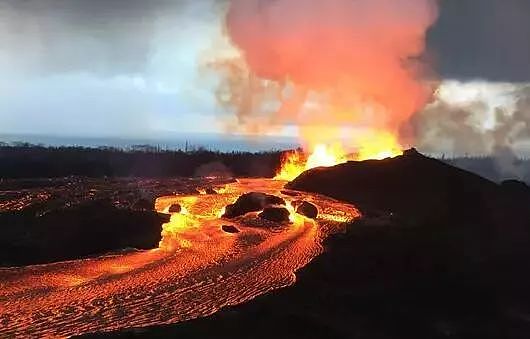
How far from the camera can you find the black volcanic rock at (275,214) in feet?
258

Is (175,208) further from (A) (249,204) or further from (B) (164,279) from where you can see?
(B) (164,279)

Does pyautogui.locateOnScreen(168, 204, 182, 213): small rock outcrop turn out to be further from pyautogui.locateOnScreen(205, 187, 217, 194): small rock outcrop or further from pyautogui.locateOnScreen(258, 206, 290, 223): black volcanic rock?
pyautogui.locateOnScreen(205, 187, 217, 194): small rock outcrop

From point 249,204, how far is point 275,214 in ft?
20.8

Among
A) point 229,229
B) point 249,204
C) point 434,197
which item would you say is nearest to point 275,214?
point 249,204

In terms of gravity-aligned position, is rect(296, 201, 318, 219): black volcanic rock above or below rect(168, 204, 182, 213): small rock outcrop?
above

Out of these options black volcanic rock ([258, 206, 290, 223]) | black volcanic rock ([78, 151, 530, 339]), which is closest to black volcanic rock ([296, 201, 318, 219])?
black volcanic rock ([258, 206, 290, 223])

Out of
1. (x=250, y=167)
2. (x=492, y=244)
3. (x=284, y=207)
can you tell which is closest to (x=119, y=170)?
(x=250, y=167)

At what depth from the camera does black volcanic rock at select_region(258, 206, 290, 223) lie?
7869 cm

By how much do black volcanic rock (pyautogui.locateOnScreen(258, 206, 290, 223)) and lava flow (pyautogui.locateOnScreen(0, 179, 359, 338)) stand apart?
235 centimetres

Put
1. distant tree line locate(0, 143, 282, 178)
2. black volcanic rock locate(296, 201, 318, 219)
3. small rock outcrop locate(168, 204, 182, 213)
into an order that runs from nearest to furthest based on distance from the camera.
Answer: small rock outcrop locate(168, 204, 182, 213), black volcanic rock locate(296, 201, 318, 219), distant tree line locate(0, 143, 282, 178)

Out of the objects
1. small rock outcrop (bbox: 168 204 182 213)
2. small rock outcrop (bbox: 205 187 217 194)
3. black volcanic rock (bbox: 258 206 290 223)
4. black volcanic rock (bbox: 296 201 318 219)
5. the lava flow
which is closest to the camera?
the lava flow

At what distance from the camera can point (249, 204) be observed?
8456cm

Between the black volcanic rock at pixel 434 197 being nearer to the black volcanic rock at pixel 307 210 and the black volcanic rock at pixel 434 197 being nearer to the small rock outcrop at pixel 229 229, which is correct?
the black volcanic rock at pixel 307 210

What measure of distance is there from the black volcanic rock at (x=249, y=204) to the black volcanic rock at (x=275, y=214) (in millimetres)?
3084
